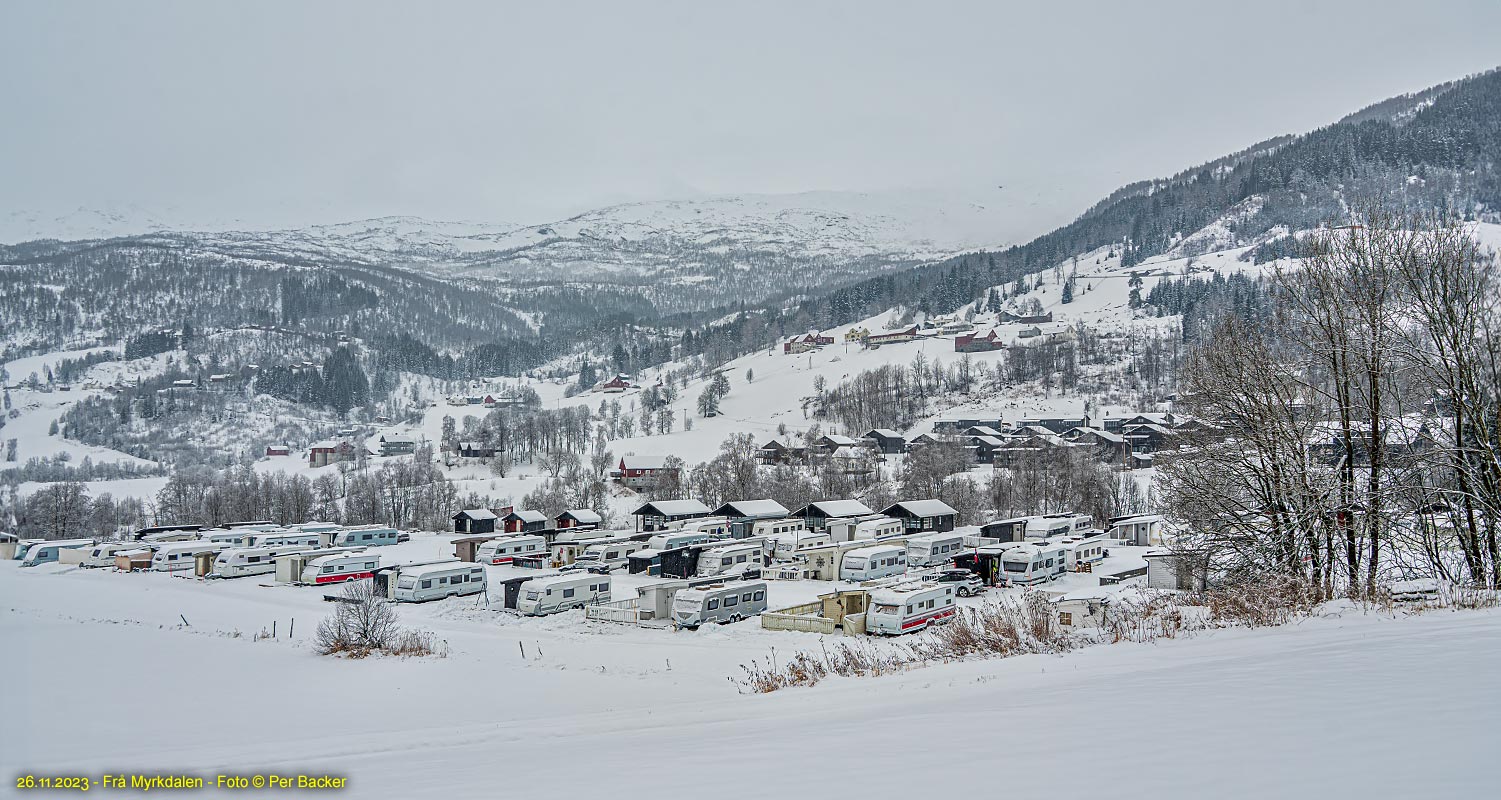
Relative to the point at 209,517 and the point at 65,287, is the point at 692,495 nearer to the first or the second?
the point at 209,517

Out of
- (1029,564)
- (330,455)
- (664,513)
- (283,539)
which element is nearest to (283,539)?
(283,539)

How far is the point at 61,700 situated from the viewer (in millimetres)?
10188

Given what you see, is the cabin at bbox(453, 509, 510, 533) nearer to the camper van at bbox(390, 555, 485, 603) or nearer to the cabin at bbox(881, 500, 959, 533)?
the camper van at bbox(390, 555, 485, 603)

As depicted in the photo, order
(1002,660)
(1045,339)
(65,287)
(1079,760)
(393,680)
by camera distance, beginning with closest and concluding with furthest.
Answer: (1079,760), (1002,660), (393,680), (1045,339), (65,287)

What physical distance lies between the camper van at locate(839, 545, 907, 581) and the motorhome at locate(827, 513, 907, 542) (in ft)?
26.4

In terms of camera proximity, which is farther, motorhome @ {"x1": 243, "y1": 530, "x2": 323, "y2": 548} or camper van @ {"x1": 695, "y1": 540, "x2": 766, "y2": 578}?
motorhome @ {"x1": 243, "y1": 530, "x2": 323, "y2": 548}

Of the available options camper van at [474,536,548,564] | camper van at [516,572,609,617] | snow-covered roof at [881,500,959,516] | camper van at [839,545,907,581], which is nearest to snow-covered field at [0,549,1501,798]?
camper van at [516,572,609,617]

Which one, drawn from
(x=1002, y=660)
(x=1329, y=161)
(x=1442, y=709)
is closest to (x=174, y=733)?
(x=1002, y=660)

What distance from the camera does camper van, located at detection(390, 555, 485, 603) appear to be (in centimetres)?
2718

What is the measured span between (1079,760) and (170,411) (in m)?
132

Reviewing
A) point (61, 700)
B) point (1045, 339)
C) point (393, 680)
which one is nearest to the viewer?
point (61, 700)

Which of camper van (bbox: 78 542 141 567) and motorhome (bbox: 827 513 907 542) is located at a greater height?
camper van (bbox: 78 542 141 567)

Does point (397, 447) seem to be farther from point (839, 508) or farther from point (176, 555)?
point (839, 508)

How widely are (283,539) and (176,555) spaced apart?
4285mm
